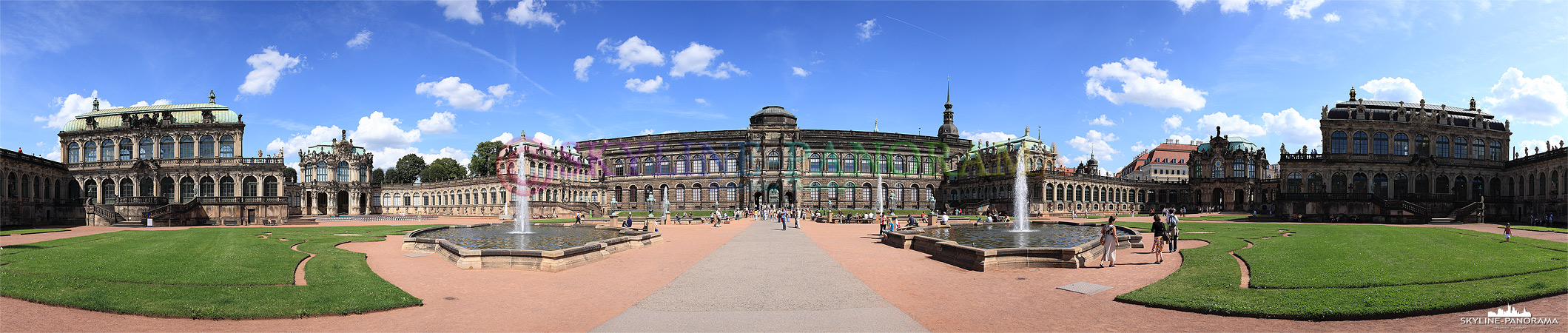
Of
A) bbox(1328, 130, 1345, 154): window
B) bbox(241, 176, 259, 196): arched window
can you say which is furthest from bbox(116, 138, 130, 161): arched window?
bbox(1328, 130, 1345, 154): window

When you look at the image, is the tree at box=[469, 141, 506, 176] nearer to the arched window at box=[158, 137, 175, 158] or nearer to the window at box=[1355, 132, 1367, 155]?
the arched window at box=[158, 137, 175, 158]

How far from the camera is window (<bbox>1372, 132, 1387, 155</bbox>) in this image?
55.5 metres

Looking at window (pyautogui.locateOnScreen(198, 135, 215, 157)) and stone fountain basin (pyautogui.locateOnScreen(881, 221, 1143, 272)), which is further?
window (pyautogui.locateOnScreen(198, 135, 215, 157))

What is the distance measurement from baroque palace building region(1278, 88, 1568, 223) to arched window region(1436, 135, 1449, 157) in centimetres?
6

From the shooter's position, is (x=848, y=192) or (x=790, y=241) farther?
(x=848, y=192)

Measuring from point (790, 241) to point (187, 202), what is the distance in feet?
184

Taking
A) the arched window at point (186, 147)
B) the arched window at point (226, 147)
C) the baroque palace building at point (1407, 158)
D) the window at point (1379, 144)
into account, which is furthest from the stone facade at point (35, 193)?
the window at point (1379, 144)

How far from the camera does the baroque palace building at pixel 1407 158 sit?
179ft

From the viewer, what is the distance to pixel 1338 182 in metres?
56.2

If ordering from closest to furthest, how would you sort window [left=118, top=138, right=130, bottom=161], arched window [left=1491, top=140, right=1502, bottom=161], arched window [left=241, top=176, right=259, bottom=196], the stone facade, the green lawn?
the green lawn < the stone facade < window [left=118, top=138, right=130, bottom=161] < arched window [left=1491, top=140, right=1502, bottom=161] < arched window [left=241, top=176, right=259, bottom=196]

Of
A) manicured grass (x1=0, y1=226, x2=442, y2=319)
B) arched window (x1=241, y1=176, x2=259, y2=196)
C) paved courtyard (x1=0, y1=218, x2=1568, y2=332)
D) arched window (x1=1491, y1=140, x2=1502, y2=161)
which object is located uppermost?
arched window (x1=1491, y1=140, x2=1502, y2=161)

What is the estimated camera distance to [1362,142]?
5581 centimetres

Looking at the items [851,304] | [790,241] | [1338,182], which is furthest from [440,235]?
[1338,182]

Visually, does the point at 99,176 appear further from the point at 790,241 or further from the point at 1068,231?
the point at 1068,231
